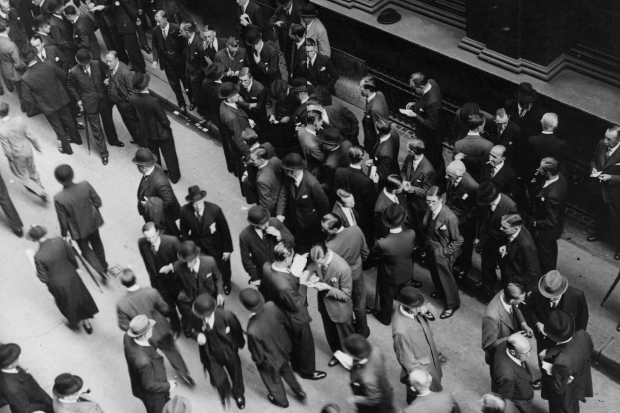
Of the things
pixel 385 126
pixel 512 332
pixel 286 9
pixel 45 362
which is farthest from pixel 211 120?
pixel 512 332

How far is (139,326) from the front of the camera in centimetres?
791

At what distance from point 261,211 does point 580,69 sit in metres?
5.10

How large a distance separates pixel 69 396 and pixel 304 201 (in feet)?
12.4

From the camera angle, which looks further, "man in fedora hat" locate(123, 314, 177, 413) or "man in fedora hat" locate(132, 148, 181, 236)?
"man in fedora hat" locate(132, 148, 181, 236)

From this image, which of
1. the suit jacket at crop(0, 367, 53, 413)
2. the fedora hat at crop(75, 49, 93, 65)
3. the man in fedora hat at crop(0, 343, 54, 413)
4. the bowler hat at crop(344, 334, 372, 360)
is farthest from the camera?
the fedora hat at crop(75, 49, 93, 65)

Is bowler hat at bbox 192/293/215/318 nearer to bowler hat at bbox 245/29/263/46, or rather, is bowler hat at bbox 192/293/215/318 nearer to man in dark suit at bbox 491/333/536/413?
man in dark suit at bbox 491/333/536/413

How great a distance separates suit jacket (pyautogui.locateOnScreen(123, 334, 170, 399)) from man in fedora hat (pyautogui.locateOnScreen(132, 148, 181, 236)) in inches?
88.8

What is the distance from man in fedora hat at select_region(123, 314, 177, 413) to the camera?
7.96 m

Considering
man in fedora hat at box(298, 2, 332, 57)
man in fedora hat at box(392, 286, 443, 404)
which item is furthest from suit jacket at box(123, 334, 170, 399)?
man in fedora hat at box(298, 2, 332, 57)

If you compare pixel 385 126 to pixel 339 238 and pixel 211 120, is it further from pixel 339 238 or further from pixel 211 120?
pixel 211 120

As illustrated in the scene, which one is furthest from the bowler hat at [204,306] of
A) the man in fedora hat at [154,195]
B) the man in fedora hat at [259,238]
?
the man in fedora hat at [154,195]

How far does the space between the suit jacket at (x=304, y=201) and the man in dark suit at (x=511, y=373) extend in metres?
3.17

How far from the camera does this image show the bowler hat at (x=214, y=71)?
11.7 meters

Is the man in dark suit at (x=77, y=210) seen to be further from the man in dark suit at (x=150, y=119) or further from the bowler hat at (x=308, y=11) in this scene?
the bowler hat at (x=308, y=11)
